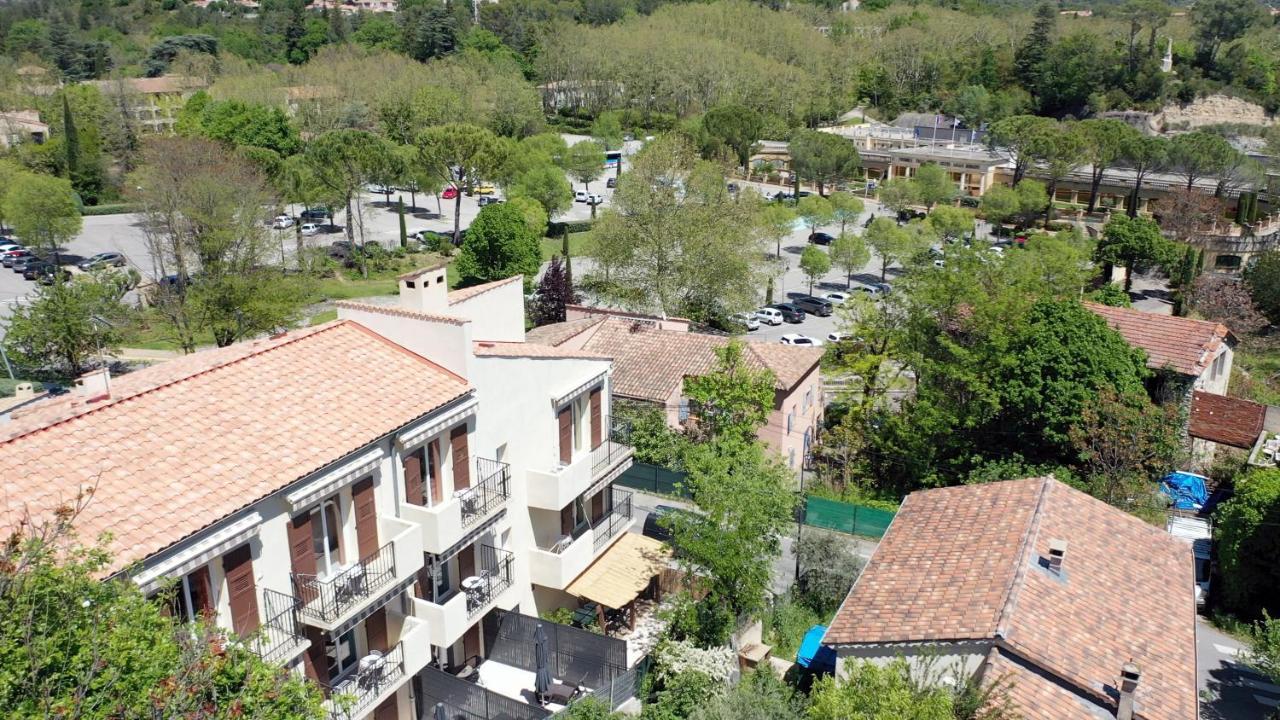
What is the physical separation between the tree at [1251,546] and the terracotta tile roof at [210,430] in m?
23.0

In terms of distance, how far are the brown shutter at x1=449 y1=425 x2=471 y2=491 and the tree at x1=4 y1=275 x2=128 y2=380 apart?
28941 mm

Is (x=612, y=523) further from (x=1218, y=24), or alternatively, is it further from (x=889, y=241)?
(x=1218, y=24)

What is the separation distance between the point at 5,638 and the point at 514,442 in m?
12.8

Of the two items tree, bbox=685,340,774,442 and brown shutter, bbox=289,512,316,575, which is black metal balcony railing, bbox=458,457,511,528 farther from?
tree, bbox=685,340,774,442

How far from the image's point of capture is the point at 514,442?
22484mm

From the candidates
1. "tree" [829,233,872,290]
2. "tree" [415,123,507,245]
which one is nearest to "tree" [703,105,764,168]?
"tree" [415,123,507,245]

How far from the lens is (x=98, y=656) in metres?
10.9

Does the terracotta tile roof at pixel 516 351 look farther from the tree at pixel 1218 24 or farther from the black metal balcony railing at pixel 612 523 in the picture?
the tree at pixel 1218 24

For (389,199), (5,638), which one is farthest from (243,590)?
(389,199)

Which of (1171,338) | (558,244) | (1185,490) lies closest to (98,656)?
(1185,490)

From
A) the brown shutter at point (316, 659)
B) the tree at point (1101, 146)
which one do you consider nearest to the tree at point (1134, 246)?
the tree at point (1101, 146)

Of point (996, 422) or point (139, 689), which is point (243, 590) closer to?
point (139, 689)

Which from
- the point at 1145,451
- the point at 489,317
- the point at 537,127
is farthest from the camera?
the point at 537,127

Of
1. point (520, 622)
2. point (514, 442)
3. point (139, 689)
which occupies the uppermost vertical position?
point (139, 689)
